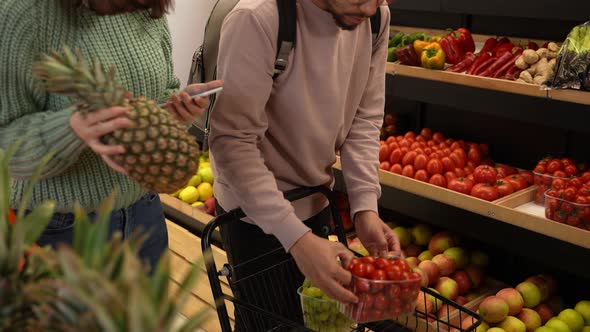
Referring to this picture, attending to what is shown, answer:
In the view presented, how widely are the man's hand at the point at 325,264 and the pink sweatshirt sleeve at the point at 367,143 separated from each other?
0.37 m

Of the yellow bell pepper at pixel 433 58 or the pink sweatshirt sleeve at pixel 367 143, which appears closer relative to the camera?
the pink sweatshirt sleeve at pixel 367 143

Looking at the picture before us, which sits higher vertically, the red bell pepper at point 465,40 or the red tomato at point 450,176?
the red bell pepper at point 465,40

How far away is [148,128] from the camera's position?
1.35 m

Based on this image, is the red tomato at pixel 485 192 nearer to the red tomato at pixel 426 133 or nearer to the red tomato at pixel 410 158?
the red tomato at pixel 410 158

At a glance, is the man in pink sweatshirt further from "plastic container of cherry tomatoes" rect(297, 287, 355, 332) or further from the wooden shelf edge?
the wooden shelf edge

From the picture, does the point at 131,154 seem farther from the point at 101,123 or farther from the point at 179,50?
the point at 179,50

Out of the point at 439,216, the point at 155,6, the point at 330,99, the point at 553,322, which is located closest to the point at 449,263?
the point at 439,216

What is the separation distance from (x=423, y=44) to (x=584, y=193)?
121 centimetres

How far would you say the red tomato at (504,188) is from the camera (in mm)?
3156

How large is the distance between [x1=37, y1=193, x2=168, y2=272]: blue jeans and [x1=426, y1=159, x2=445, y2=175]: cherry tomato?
1649mm

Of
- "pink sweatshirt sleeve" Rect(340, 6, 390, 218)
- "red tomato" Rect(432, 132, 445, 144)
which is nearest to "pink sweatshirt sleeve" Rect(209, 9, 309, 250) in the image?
"pink sweatshirt sleeve" Rect(340, 6, 390, 218)

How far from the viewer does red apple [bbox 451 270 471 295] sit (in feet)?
10.7

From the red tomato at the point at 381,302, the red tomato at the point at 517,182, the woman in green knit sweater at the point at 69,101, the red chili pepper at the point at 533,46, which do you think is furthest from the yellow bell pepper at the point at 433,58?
the red tomato at the point at 381,302

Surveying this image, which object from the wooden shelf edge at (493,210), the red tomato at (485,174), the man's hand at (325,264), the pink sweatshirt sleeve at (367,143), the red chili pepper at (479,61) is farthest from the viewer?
the red chili pepper at (479,61)
